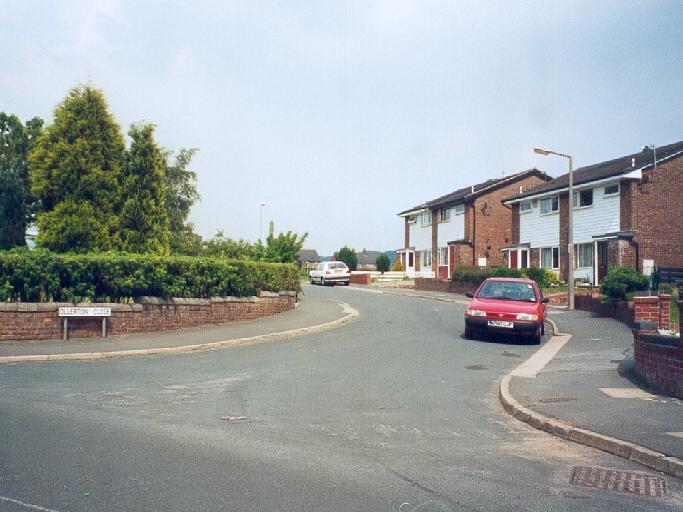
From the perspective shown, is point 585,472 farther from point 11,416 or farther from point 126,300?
point 126,300

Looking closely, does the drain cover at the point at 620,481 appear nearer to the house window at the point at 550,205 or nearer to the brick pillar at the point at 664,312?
the brick pillar at the point at 664,312

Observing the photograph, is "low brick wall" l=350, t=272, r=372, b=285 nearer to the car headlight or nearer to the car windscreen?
the car windscreen

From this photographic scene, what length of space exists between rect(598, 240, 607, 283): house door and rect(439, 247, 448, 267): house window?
16.2 meters

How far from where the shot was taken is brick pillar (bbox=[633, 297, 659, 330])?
12102 millimetres

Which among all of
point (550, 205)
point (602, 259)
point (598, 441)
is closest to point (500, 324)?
point (598, 441)

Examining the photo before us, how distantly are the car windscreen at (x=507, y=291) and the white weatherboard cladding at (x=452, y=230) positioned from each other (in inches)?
1132

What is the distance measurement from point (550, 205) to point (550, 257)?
115 inches

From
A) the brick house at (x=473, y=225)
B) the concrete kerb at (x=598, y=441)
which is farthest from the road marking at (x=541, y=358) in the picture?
the brick house at (x=473, y=225)

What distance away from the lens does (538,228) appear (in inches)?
1523

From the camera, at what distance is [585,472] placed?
603 centimetres

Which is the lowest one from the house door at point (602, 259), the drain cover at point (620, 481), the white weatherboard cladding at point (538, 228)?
the drain cover at point (620, 481)

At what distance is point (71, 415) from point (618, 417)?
21.1ft

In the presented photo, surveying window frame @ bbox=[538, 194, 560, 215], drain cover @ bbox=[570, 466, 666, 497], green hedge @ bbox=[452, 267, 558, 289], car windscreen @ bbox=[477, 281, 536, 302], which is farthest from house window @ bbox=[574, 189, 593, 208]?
drain cover @ bbox=[570, 466, 666, 497]

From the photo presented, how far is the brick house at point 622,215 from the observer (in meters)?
30.8
